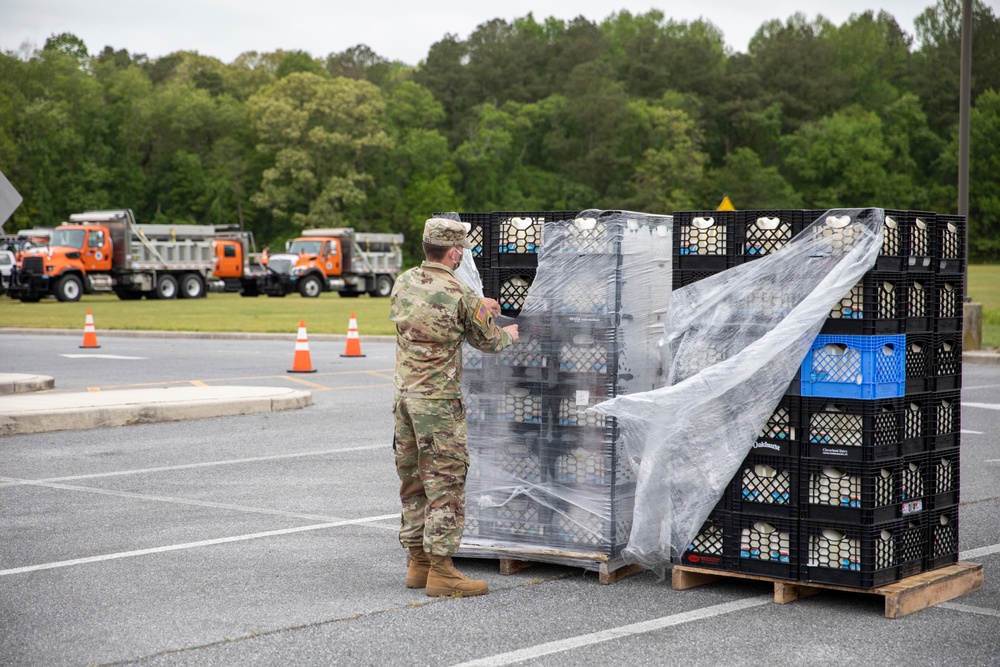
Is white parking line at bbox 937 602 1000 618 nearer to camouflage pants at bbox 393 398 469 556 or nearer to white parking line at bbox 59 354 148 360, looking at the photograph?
camouflage pants at bbox 393 398 469 556

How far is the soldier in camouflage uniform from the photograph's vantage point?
5992 millimetres

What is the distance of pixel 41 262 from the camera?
43.4 m

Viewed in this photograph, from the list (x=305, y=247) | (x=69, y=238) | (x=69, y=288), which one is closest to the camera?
(x=69, y=288)

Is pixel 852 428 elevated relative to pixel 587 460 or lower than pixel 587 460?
elevated

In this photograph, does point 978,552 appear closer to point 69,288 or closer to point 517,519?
point 517,519

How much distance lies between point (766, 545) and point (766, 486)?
0.28 m

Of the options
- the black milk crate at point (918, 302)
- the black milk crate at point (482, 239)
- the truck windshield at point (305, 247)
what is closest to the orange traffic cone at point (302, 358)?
the black milk crate at point (482, 239)

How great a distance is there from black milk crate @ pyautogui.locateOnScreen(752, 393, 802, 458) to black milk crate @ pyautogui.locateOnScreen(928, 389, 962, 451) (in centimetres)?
76

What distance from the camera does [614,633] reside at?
17.8ft

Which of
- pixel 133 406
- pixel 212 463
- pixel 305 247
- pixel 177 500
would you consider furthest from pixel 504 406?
pixel 305 247

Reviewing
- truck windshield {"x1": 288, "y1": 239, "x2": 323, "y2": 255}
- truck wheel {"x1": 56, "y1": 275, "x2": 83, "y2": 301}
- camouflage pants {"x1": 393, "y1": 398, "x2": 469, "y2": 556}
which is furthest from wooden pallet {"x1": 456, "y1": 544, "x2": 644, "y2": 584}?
truck windshield {"x1": 288, "y1": 239, "x2": 323, "y2": 255}

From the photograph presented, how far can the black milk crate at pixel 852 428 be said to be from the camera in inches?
225

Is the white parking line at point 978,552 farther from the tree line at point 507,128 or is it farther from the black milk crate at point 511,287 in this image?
the tree line at point 507,128

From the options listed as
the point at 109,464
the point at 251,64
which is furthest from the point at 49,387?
the point at 251,64
